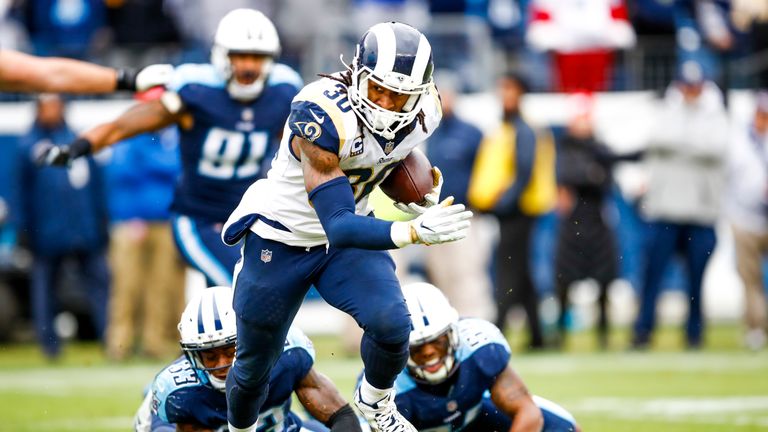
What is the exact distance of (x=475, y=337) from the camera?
5.97m

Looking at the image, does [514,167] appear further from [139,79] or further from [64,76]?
[64,76]

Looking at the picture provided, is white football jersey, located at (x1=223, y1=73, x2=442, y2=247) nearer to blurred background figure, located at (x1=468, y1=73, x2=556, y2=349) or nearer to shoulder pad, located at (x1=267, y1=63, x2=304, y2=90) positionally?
shoulder pad, located at (x1=267, y1=63, x2=304, y2=90)

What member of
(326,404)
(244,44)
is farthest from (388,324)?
(244,44)

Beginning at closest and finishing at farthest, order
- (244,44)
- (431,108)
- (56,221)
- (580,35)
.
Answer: (431,108) < (244,44) < (56,221) < (580,35)

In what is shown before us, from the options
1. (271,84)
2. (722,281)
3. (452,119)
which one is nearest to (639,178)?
(722,281)

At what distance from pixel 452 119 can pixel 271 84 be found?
4.17 meters

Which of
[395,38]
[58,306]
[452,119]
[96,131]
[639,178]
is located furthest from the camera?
[639,178]

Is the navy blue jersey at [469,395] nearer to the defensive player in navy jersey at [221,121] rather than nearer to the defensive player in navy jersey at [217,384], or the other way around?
the defensive player in navy jersey at [217,384]

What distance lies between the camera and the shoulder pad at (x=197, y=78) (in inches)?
293

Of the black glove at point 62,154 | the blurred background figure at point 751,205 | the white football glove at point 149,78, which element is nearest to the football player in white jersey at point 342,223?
the white football glove at point 149,78

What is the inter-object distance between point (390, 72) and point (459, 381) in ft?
5.00

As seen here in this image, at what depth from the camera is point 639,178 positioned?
13.8 metres

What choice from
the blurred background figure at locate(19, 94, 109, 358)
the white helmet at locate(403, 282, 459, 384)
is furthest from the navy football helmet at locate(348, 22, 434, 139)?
the blurred background figure at locate(19, 94, 109, 358)

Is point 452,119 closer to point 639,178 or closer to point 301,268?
point 639,178
